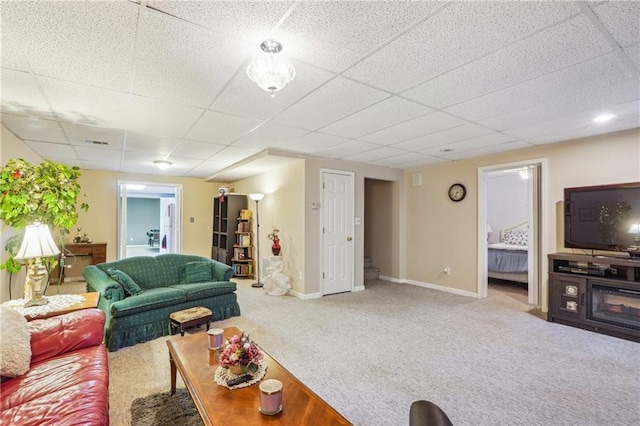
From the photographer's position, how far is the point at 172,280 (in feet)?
13.1

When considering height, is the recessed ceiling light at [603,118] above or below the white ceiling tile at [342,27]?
below

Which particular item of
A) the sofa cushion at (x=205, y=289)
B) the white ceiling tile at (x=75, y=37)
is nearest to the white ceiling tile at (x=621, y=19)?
the white ceiling tile at (x=75, y=37)

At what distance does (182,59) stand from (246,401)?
83.5 inches

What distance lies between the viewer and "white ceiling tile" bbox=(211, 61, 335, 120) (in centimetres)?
226

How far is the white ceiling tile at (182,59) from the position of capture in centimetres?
173

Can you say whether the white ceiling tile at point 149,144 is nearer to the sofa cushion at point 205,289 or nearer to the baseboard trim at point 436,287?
the sofa cushion at point 205,289

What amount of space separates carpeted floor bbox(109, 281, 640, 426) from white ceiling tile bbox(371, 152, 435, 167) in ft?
7.94

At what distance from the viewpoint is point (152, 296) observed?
3283mm

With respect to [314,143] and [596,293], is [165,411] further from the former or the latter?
[596,293]

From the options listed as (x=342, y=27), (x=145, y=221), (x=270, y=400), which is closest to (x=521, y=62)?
(x=342, y=27)

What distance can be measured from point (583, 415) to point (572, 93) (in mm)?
2457

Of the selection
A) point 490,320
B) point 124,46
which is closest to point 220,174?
point 124,46

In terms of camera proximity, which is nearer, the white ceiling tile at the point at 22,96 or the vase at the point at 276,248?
the white ceiling tile at the point at 22,96

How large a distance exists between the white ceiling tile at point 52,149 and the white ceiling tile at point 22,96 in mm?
1498
